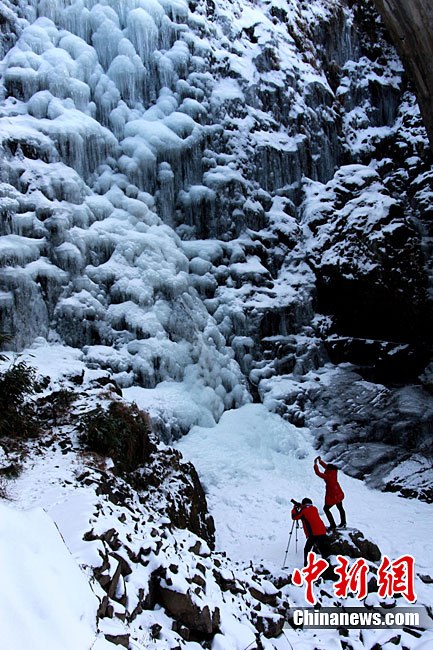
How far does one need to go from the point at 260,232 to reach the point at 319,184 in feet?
10.7

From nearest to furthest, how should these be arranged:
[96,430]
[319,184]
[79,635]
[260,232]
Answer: [79,635] < [96,430] < [260,232] < [319,184]

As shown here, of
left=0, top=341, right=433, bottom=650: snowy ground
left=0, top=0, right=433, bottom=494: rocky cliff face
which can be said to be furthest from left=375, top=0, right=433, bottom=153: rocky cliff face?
left=0, top=0, right=433, bottom=494: rocky cliff face

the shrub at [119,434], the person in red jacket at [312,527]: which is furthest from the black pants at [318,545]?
the shrub at [119,434]

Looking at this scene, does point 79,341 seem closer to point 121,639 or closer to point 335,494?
point 335,494

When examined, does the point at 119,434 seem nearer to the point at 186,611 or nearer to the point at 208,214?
the point at 186,611

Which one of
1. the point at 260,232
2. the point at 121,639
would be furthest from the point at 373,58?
the point at 121,639

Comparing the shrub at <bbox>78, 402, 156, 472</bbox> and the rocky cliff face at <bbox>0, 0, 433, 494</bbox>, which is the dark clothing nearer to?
the shrub at <bbox>78, 402, 156, 472</bbox>

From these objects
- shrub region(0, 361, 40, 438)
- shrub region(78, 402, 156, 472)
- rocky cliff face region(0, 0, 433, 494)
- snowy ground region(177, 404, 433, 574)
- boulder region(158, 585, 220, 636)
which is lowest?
snowy ground region(177, 404, 433, 574)

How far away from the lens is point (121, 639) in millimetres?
2799

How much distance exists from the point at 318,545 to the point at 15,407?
4.37 m

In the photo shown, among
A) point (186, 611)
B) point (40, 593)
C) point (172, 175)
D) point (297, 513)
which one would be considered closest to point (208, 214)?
point (172, 175)

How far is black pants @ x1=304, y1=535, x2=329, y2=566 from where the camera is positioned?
702 centimetres

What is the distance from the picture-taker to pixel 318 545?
7.15 meters

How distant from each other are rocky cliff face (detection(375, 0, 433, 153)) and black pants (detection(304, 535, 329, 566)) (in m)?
6.27
